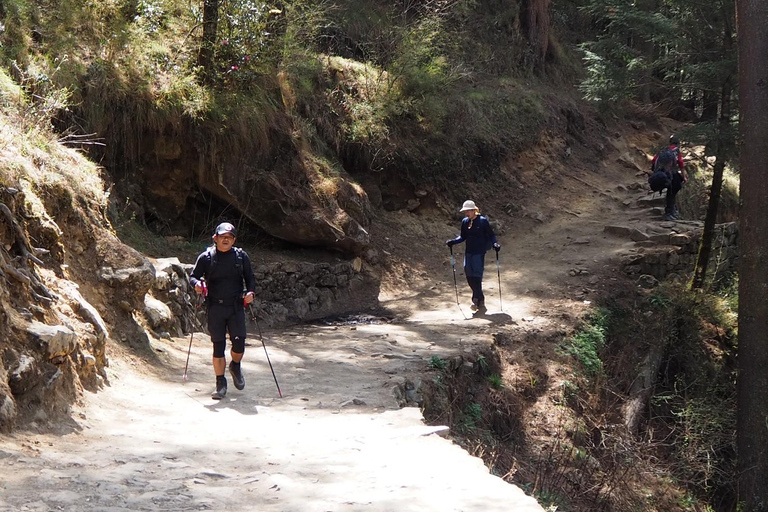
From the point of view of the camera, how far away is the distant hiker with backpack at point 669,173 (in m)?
17.3

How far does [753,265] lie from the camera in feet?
33.6

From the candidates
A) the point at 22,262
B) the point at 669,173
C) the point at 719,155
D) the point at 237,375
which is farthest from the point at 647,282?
the point at 22,262

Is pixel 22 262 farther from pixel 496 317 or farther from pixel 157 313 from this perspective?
pixel 496 317

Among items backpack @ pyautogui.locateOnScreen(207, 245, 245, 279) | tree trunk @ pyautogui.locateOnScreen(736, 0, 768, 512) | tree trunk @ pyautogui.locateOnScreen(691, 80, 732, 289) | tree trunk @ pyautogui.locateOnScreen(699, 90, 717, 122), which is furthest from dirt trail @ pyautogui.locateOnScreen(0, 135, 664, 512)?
tree trunk @ pyautogui.locateOnScreen(699, 90, 717, 122)

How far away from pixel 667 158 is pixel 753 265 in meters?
7.69

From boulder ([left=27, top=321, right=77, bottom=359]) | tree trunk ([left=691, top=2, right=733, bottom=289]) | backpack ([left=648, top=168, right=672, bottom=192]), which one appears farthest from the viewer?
backpack ([left=648, top=168, right=672, bottom=192])

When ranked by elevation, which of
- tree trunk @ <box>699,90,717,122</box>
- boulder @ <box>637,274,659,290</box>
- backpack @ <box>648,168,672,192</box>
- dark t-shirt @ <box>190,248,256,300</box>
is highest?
tree trunk @ <box>699,90,717,122</box>

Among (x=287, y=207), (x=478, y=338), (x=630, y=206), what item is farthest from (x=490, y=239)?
(x=630, y=206)

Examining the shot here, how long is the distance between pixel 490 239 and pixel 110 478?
8.84 metres

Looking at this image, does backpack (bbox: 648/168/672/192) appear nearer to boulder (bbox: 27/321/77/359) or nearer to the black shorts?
the black shorts

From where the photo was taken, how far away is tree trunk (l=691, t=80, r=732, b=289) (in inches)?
529

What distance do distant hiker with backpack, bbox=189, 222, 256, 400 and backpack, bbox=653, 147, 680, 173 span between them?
12635 millimetres

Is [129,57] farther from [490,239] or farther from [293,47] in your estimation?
[490,239]

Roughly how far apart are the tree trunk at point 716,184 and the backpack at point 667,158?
2.85 meters
